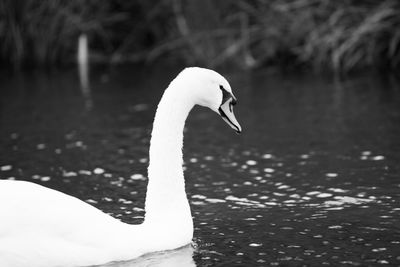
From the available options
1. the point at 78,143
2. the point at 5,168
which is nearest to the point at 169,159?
the point at 5,168

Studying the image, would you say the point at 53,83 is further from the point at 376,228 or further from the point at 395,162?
the point at 376,228

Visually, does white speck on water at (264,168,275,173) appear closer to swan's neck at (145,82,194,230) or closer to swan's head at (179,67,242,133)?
swan's head at (179,67,242,133)

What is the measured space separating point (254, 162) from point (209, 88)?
122 inches

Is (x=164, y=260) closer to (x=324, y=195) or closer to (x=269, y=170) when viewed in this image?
(x=324, y=195)

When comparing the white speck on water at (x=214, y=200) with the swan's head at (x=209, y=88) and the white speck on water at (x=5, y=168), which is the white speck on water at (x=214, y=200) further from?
the white speck on water at (x=5, y=168)

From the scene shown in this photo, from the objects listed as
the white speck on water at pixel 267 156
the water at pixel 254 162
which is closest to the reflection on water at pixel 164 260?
the water at pixel 254 162

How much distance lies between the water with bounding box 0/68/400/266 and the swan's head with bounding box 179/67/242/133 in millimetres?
930

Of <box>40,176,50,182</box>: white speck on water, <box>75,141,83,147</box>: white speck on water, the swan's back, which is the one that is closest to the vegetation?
<box>75,141,83,147</box>: white speck on water

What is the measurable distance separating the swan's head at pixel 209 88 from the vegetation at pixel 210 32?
9238 mm

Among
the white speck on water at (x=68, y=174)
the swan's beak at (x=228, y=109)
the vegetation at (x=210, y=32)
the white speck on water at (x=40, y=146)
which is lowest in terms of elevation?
the swan's beak at (x=228, y=109)

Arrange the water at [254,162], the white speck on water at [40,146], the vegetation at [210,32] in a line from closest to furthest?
the water at [254,162]
the white speck on water at [40,146]
the vegetation at [210,32]

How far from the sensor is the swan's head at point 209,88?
6762 mm

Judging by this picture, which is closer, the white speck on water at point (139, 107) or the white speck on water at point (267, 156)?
the white speck on water at point (267, 156)

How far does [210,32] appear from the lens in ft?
58.8
